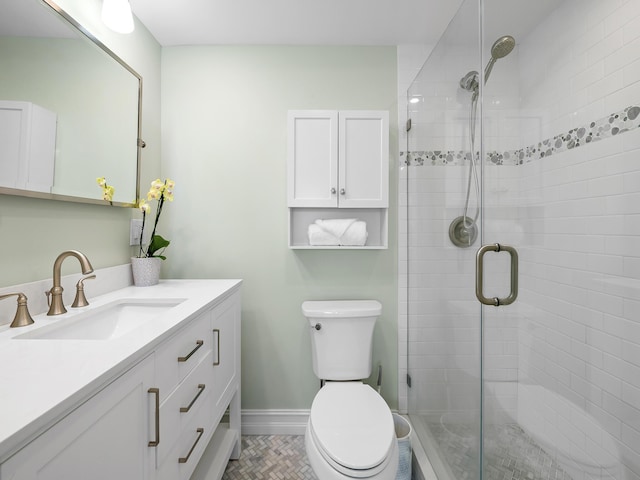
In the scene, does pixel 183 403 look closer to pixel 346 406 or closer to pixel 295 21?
pixel 346 406

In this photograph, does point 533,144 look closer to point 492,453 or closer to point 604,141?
point 604,141

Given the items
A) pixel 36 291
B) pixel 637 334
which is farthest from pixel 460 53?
pixel 36 291

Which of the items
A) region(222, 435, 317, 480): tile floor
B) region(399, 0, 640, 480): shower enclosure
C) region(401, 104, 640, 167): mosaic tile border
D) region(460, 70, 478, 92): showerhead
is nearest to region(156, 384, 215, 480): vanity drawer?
region(222, 435, 317, 480): tile floor

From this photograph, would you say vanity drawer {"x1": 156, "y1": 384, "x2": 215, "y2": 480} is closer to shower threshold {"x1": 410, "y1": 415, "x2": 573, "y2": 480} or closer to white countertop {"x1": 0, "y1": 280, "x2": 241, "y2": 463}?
white countertop {"x1": 0, "y1": 280, "x2": 241, "y2": 463}

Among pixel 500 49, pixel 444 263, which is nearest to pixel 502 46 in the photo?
pixel 500 49

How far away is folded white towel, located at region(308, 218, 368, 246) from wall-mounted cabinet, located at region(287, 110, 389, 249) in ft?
0.12

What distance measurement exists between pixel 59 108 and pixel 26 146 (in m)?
0.21

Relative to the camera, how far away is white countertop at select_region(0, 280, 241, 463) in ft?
1.61

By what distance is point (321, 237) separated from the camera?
5.70 ft

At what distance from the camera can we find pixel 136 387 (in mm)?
782

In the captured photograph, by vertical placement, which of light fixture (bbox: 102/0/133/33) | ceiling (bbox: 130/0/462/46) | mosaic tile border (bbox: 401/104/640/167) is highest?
ceiling (bbox: 130/0/462/46)

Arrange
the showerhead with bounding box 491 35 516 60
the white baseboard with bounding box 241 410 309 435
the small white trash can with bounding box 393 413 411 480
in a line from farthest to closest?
1. the white baseboard with bounding box 241 410 309 435
2. the small white trash can with bounding box 393 413 411 480
3. the showerhead with bounding box 491 35 516 60

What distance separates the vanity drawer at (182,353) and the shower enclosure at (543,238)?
3.20ft

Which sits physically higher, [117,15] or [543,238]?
[117,15]
